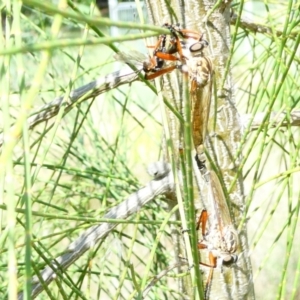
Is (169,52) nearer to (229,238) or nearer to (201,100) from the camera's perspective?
(201,100)

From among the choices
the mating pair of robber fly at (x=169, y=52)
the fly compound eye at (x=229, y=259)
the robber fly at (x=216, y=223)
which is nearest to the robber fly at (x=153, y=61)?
the mating pair of robber fly at (x=169, y=52)

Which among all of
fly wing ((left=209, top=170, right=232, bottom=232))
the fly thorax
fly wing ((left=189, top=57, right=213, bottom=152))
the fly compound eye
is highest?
fly wing ((left=189, top=57, right=213, bottom=152))

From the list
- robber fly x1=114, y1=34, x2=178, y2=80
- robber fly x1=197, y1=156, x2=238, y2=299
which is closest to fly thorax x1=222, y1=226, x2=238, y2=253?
robber fly x1=197, y1=156, x2=238, y2=299

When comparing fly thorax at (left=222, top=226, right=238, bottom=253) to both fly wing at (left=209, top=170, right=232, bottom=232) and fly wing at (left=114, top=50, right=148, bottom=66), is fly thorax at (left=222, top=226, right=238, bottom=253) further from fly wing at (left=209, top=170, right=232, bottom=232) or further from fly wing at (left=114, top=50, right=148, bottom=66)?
fly wing at (left=114, top=50, right=148, bottom=66)

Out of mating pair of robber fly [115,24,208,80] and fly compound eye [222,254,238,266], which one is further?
fly compound eye [222,254,238,266]

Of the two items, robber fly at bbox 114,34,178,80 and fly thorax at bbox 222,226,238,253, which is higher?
robber fly at bbox 114,34,178,80

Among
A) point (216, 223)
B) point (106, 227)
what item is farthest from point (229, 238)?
point (106, 227)

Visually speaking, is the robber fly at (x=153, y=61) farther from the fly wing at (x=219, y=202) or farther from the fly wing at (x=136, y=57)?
the fly wing at (x=219, y=202)

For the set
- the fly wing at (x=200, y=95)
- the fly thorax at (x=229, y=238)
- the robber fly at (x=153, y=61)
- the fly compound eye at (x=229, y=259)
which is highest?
the robber fly at (x=153, y=61)
